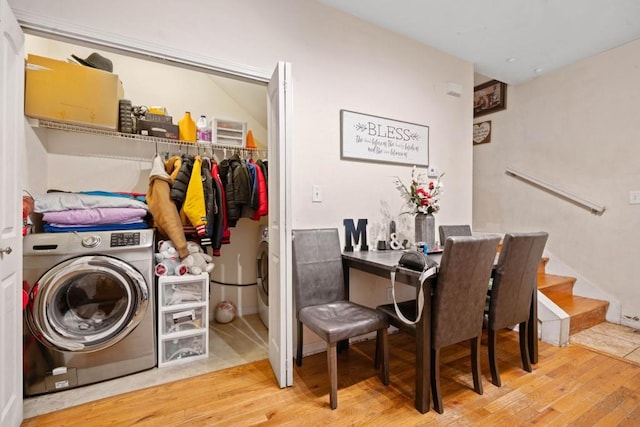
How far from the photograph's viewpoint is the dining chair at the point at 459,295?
152cm

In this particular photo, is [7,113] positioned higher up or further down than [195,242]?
higher up

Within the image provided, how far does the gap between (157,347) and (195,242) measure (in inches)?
30.7

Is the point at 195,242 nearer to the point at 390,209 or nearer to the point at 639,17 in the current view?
the point at 390,209

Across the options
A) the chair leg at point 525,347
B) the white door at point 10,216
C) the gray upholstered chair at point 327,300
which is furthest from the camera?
the chair leg at point 525,347

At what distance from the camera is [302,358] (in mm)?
2137

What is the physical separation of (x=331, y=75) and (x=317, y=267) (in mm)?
1542

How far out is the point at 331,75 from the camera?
7.74 ft

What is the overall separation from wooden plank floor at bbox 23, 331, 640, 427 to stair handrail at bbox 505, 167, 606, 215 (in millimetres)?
1586

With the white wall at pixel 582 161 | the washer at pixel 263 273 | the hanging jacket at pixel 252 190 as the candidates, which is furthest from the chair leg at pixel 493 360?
the white wall at pixel 582 161

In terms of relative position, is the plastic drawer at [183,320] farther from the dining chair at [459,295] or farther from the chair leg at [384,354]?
the dining chair at [459,295]

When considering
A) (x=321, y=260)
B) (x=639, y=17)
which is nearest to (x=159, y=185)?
(x=321, y=260)

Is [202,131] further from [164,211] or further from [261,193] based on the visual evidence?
[164,211]

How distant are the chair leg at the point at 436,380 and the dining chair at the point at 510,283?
0.49 m

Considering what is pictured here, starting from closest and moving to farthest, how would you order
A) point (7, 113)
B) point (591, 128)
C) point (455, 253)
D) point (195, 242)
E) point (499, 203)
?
point (7, 113) < point (455, 253) < point (195, 242) < point (591, 128) < point (499, 203)
